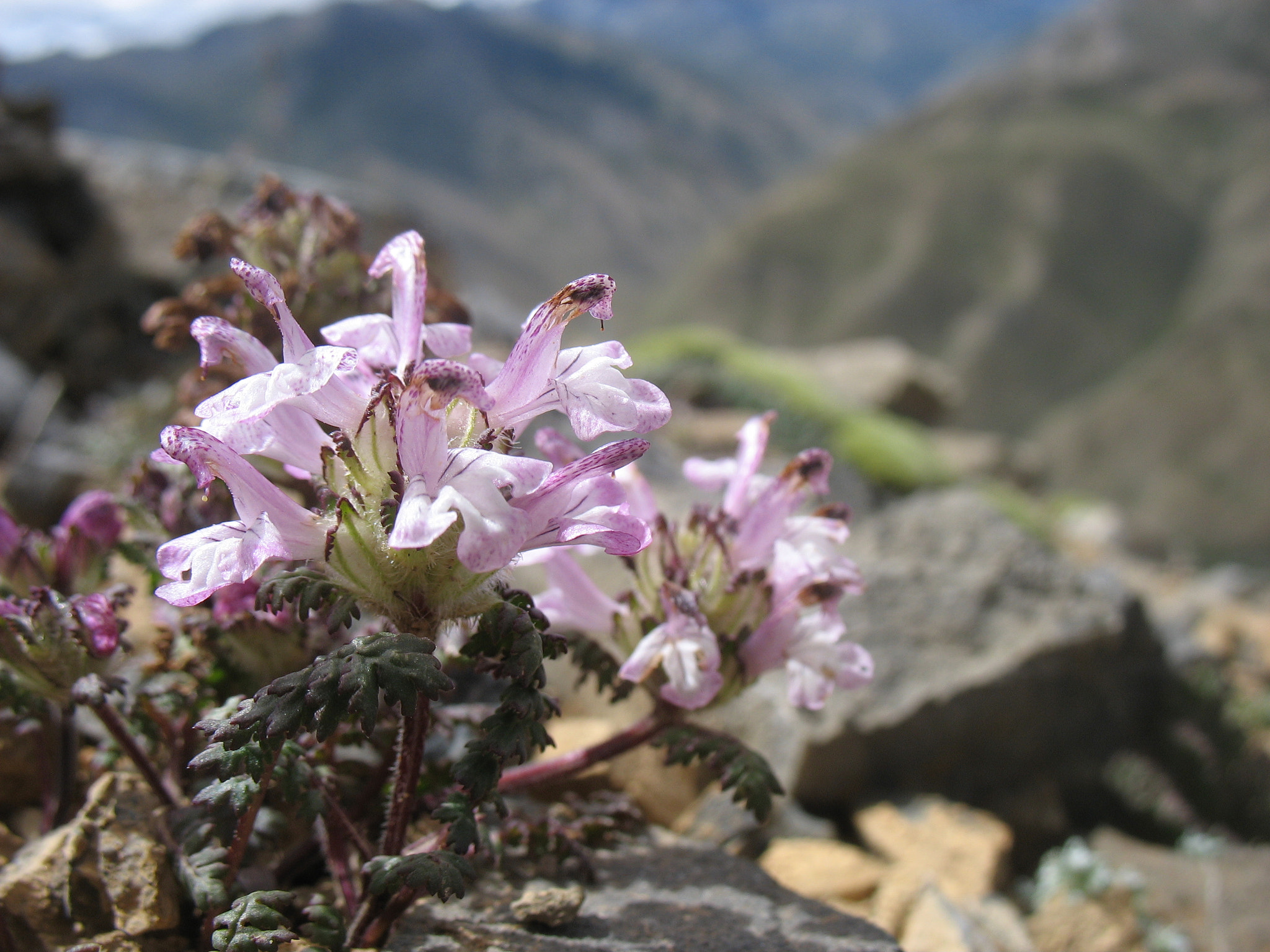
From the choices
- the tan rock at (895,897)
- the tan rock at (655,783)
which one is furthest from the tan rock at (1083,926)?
the tan rock at (655,783)

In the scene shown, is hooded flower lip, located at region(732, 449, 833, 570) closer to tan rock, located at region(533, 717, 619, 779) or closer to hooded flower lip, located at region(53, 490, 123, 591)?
tan rock, located at region(533, 717, 619, 779)

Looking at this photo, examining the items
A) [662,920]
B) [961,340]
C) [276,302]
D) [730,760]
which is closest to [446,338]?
[276,302]

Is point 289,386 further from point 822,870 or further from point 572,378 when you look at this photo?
point 822,870

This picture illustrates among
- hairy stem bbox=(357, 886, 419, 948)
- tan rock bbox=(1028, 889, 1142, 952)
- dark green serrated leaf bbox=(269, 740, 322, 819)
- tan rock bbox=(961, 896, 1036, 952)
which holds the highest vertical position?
tan rock bbox=(1028, 889, 1142, 952)

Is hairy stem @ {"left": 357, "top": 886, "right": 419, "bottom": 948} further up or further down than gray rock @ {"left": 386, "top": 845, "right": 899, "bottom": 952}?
further down

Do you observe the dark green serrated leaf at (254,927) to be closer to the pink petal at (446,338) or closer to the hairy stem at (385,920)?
the hairy stem at (385,920)

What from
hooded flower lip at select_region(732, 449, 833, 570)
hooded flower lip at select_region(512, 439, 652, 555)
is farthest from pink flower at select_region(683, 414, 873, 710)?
hooded flower lip at select_region(512, 439, 652, 555)
